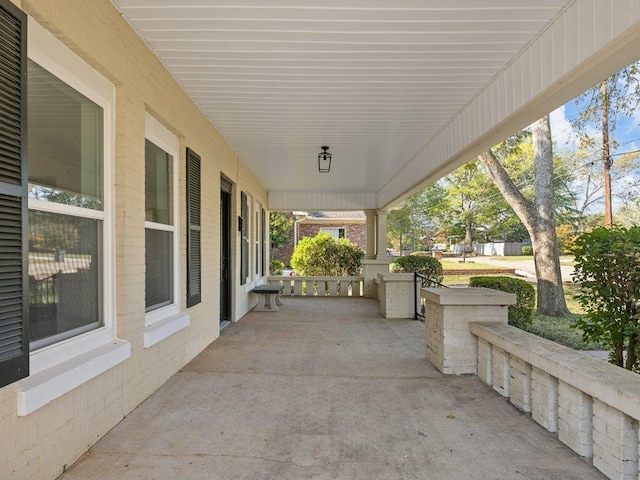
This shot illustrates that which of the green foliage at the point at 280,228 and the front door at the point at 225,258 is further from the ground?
the green foliage at the point at 280,228

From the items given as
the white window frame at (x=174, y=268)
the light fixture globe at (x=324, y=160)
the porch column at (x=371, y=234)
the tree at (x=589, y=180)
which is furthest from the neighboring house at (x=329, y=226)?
the white window frame at (x=174, y=268)

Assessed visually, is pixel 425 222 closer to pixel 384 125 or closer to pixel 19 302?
pixel 384 125

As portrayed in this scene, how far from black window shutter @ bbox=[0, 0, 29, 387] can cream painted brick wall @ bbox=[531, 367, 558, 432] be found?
3.16 meters

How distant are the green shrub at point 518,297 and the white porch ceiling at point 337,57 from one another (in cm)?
241

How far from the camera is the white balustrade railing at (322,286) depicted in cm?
1233

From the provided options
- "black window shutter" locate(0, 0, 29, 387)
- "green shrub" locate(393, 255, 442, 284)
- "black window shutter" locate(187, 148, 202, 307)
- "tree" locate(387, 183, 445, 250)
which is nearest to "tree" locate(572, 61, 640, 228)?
"green shrub" locate(393, 255, 442, 284)

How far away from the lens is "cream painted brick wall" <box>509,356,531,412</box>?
130 inches

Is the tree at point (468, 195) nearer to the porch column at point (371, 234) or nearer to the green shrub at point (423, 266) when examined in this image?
the porch column at point (371, 234)

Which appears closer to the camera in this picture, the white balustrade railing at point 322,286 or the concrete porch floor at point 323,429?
the concrete porch floor at point 323,429

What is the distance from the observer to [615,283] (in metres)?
3.54

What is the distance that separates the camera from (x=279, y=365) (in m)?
4.73

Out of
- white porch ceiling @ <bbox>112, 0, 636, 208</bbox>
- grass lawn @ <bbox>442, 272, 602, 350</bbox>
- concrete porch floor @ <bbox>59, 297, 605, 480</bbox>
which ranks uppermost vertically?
white porch ceiling @ <bbox>112, 0, 636, 208</bbox>

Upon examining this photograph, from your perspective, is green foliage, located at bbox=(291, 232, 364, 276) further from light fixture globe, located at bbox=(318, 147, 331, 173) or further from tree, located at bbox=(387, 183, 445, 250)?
tree, located at bbox=(387, 183, 445, 250)

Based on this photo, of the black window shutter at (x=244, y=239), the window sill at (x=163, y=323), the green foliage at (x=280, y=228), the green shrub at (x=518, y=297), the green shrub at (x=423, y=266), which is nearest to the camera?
the window sill at (x=163, y=323)
